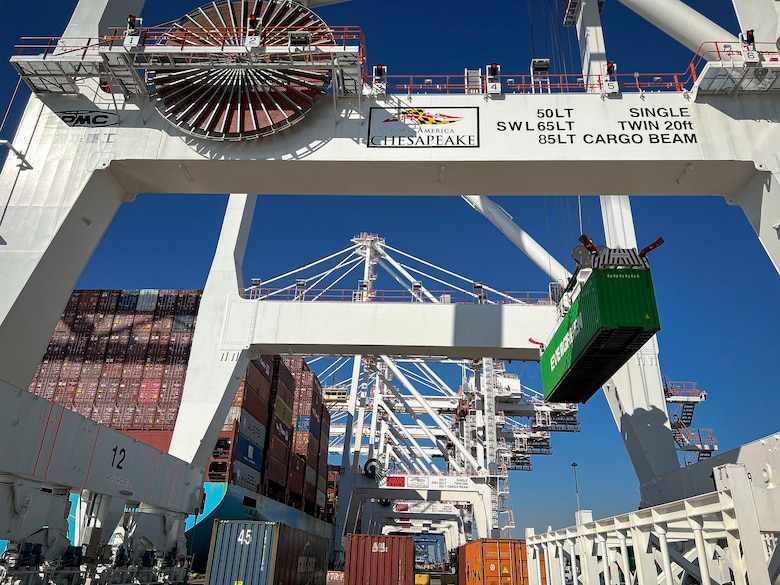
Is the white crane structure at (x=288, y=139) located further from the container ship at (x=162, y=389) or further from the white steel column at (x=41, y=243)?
the container ship at (x=162, y=389)

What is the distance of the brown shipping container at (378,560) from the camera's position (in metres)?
19.0

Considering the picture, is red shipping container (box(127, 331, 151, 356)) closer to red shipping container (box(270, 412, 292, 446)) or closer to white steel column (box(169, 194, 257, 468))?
red shipping container (box(270, 412, 292, 446))

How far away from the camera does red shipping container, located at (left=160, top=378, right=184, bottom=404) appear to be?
76.1 ft

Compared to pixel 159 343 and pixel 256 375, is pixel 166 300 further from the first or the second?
pixel 256 375

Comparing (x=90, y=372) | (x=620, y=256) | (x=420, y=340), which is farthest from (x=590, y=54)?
(x=90, y=372)

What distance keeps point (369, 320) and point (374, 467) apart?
1761cm

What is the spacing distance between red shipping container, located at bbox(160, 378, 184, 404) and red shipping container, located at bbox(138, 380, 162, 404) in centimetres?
17

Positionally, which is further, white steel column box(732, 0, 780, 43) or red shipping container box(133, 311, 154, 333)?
red shipping container box(133, 311, 154, 333)

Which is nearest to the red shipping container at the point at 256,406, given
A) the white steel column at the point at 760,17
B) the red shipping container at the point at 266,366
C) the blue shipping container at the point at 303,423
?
the red shipping container at the point at 266,366

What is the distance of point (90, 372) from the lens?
2455 centimetres

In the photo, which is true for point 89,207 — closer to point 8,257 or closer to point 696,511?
point 8,257

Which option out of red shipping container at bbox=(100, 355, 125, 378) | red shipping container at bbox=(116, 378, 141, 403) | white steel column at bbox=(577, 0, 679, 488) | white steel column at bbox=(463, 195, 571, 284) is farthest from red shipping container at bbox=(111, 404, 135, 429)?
white steel column at bbox=(577, 0, 679, 488)

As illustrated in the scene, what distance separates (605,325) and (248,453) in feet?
59.2

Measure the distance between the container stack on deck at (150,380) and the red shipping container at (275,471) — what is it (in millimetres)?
47
